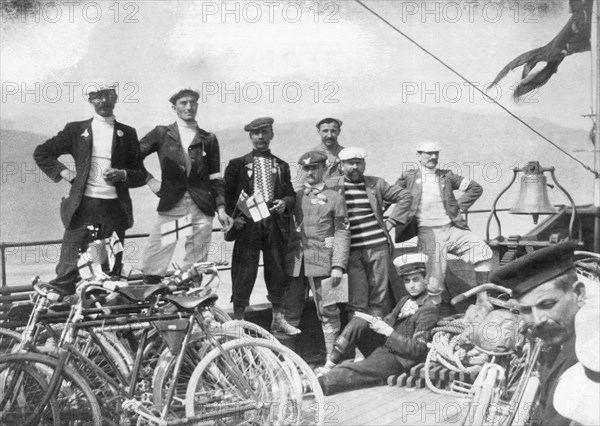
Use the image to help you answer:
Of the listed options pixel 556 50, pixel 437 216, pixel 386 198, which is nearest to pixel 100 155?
pixel 386 198

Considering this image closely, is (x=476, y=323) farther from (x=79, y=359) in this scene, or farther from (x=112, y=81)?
(x=112, y=81)

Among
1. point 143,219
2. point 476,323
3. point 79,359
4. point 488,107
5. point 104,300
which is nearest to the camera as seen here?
point 79,359

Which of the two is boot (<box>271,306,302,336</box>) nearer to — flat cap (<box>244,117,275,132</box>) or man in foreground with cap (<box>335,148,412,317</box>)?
man in foreground with cap (<box>335,148,412,317</box>)

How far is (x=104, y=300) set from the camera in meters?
4.96

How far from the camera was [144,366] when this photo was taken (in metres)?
4.93

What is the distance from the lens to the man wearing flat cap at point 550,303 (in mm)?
4094

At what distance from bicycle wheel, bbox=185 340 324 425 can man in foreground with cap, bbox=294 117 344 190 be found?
1.72 metres

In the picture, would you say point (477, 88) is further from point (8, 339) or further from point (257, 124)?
point (8, 339)

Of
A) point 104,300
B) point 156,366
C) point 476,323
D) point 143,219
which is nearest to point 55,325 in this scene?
point 104,300

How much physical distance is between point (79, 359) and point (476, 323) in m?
2.47

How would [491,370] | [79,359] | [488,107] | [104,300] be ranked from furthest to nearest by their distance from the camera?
[488,107]
[104,300]
[79,359]
[491,370]

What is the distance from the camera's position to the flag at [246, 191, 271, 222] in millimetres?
5906

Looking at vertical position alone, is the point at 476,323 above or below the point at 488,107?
below

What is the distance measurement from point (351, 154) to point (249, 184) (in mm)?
765
